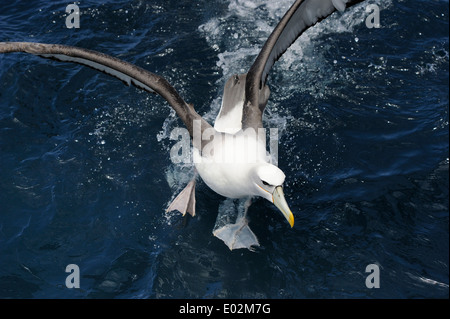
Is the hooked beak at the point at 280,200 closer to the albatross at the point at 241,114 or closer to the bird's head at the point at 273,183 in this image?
the bird's head at the point at 273,183

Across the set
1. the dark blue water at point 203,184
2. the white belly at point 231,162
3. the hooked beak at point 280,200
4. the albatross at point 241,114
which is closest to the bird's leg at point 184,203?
the albatross at point 241,114

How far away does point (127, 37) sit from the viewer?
10344 mm

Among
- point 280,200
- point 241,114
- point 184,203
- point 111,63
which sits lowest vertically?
point 280,200

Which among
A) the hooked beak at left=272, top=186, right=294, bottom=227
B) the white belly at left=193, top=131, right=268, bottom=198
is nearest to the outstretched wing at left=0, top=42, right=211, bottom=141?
A: the white belly at left=193, top=131, right=268, bottom=198

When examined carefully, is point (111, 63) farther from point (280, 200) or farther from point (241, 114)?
point (280, 200)

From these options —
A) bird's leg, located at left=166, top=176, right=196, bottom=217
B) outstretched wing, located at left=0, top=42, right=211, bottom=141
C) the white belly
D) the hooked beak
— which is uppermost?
outstretched wing, located at left=0, top=42, right=211, bottom=141

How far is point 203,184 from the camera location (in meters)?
8.08

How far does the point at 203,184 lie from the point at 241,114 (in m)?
1.32

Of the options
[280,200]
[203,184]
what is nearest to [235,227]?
[280,200]

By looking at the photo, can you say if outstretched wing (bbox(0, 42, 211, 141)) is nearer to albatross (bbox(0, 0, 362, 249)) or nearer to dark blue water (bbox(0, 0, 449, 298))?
albatross (bbox(0, 0, 362, 249))

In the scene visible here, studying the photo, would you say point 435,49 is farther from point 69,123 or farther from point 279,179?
point 69,123

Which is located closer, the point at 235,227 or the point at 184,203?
the point at 235,227

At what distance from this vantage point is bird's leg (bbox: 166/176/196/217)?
7055mm
